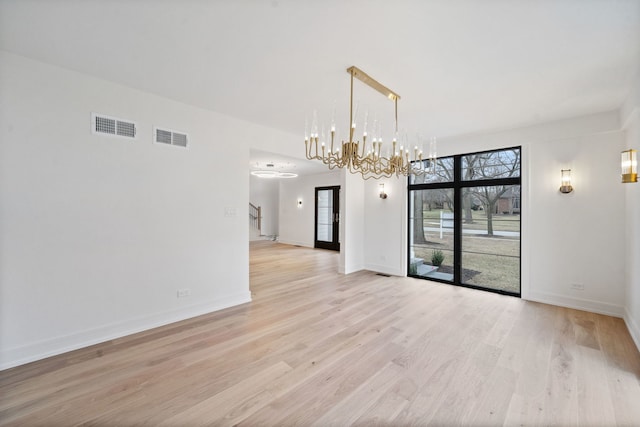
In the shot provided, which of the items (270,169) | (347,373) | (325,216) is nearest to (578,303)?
(347,373)

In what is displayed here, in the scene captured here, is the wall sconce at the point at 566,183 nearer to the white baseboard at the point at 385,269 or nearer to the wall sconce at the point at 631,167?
the wall sconce at the point at 631,167

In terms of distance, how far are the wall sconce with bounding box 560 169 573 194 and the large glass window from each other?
1.88 feet

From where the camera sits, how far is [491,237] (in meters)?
4.70

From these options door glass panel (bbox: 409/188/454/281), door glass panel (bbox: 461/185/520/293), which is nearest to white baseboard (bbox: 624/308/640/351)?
door glass panel (bbox: 461/185/520/293)

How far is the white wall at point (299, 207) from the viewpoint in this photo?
9672 mm

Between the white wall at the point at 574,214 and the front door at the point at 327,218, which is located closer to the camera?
the white wall at the point at 574,214

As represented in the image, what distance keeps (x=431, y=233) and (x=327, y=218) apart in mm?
4537

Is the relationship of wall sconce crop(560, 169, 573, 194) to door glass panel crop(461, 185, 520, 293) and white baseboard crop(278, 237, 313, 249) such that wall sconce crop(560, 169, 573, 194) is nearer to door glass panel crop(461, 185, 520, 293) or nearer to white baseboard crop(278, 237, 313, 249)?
door glass panel crop(461, 185, 520, 293)

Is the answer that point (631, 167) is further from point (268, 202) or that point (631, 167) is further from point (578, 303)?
point (268, 202)

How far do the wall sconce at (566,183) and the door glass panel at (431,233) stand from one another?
163 centimetres

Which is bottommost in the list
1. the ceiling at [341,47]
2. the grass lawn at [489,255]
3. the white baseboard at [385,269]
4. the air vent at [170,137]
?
the white baseboard at [385,269]

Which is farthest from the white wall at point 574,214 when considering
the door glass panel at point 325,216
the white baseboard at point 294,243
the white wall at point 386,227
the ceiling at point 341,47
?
the white baseboard at point 294,243

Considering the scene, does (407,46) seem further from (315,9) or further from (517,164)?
(517,164)

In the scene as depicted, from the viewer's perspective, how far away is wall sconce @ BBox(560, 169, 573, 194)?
385 cm
